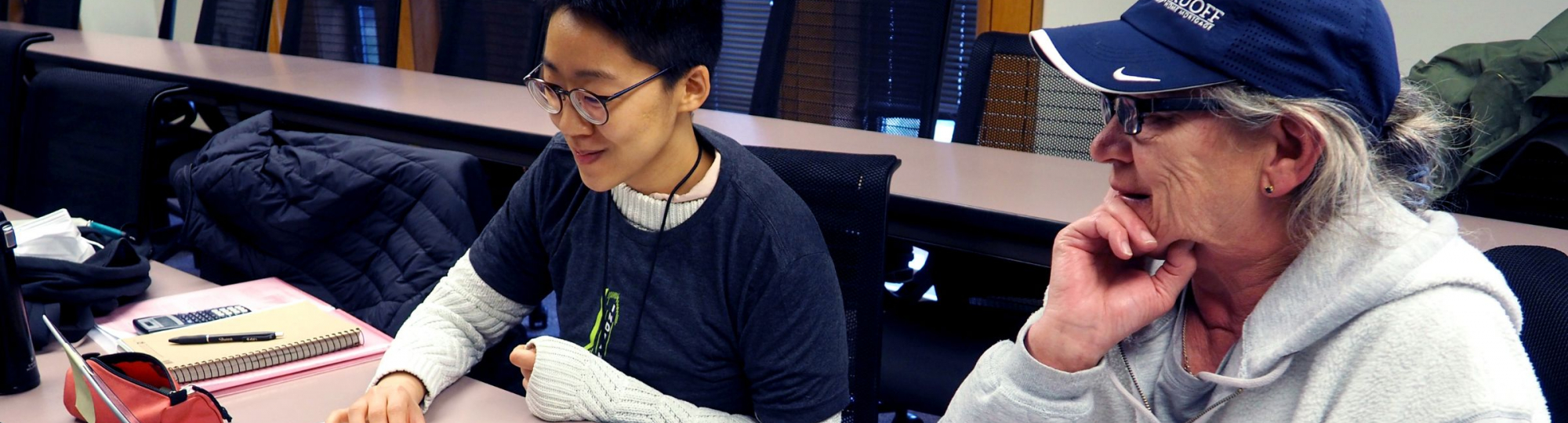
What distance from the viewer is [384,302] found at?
5.68 ft

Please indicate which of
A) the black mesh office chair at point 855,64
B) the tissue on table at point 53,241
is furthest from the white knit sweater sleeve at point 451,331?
the black mesh office chair at point 855,64

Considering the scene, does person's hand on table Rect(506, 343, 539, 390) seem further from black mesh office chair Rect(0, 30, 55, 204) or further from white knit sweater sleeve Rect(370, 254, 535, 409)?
black mesh office chair Rect(0, 30, 55, 204)

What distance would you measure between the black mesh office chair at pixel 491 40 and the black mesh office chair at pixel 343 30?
34 cm

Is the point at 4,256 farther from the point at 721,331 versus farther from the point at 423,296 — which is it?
the point at 721,331

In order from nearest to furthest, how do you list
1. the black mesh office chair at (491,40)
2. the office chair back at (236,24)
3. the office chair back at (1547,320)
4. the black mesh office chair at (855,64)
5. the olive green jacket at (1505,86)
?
the office chair back at (1547,320) → the olive green jacket at (1505,86) → the black mesh office chair at (855,64) → the black mesh office chair at (491,40) → the office chair back at (236,24)

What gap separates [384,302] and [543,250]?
1.49 ft

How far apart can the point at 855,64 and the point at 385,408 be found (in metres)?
1.94

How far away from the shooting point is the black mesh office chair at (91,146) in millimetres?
2193

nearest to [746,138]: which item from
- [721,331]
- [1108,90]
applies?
[721,331]

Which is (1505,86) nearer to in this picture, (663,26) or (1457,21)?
(1457,21)

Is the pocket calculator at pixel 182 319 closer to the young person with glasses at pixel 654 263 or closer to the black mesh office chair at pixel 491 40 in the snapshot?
the young person with glasses at pixel 654 263

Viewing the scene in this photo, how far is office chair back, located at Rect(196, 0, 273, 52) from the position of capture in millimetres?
4266

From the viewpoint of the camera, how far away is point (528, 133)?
234cm

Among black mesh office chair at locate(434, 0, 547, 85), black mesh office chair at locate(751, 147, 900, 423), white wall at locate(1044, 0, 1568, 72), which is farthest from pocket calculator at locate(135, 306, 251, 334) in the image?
white wall at locate(1044, 0, 1568, 72)
